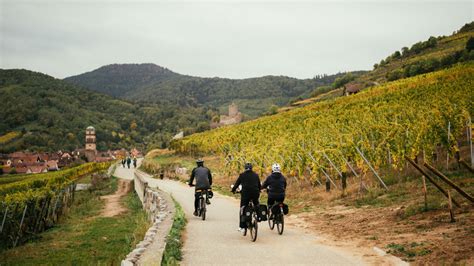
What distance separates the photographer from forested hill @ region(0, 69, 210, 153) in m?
130

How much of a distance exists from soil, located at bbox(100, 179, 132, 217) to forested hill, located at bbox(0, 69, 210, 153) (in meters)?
69.3

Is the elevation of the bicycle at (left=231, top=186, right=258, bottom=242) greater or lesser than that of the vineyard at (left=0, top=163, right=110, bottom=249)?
greater

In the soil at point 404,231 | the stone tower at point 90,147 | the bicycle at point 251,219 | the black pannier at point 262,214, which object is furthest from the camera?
the stone tower at point 90,147

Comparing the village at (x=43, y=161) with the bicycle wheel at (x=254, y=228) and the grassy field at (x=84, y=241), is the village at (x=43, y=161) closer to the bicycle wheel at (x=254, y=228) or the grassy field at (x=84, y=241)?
the grassy field at (x=84, y=241)

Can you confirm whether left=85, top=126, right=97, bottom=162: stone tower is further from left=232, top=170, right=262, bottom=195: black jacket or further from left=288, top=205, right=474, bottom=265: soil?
left=232, top=170, right=262, bottom=195: black jacket

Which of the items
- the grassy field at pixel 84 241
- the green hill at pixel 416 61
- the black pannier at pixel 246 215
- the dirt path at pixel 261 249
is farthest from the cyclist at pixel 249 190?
the green hill at pixel 416 61

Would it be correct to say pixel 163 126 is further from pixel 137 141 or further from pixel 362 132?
pixel 362 132

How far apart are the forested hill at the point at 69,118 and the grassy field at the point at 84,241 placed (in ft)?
290

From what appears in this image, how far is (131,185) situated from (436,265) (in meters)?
37.2

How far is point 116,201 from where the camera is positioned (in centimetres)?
3322

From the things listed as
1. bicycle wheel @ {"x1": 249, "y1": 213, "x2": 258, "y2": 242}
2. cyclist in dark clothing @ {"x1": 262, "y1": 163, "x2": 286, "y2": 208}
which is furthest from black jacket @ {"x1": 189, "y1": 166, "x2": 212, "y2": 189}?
bicycle wheel @ {"x1": 249, "y1": 213, "x2": 258, "y2": 242}

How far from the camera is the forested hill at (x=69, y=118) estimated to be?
428 ft

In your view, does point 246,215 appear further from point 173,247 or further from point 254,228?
point 173,247

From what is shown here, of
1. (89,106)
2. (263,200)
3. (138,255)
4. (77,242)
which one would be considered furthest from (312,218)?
(89,106)
